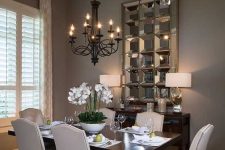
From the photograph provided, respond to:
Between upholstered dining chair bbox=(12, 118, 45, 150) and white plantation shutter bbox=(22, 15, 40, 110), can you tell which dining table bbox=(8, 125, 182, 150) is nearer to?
upholstered dining chair bbox=(12, 118, 45, 150)

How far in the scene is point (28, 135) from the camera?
2643mm

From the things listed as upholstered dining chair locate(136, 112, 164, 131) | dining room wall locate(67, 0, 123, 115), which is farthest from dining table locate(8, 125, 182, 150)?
dining room wall locate(67, 0, 123, 115)

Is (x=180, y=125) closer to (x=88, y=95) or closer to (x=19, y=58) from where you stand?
(x=88, y=95)

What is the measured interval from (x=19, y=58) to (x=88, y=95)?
2.33 metres

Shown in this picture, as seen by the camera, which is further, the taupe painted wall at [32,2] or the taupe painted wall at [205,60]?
the taupe painted wall at [32,2]

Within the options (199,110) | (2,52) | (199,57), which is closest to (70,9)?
(2,52)

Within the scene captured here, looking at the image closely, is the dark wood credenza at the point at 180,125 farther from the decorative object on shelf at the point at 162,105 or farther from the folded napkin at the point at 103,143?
the folded napkin at the point at 103,143

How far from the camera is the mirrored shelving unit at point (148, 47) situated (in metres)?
4.33

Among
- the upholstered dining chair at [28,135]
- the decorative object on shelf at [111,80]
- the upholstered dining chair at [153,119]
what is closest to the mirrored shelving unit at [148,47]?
the decorative object on shelf at [111,80]

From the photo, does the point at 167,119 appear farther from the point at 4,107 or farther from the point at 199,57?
the point at 4,107

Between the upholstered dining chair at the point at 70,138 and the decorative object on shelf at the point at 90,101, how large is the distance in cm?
58

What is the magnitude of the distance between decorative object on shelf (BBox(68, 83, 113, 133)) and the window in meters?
2.04

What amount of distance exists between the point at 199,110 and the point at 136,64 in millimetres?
1373

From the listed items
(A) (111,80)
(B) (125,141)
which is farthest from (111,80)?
(B) (125,141)
